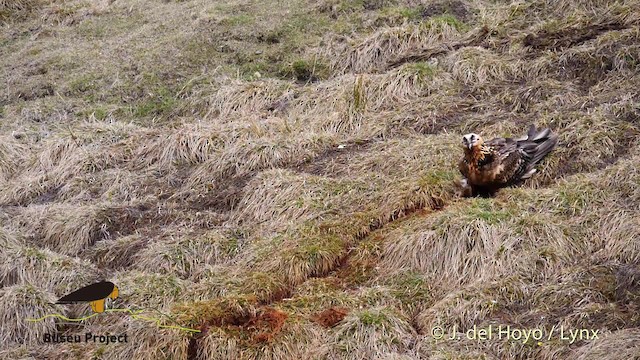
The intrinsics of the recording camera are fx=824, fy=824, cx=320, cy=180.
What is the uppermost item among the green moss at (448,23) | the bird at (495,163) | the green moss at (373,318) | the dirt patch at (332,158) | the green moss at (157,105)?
the green moss at (448,23)

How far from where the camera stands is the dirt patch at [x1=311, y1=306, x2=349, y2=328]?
678 cm

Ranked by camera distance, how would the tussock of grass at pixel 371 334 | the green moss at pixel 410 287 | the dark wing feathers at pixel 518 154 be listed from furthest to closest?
the dark wing feathers at pixel 518 154 < the green moss at pixel 410 287 < the tussock of grass at pixel 371 334

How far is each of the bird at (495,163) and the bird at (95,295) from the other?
3.53 meters

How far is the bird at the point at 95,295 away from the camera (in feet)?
24.6

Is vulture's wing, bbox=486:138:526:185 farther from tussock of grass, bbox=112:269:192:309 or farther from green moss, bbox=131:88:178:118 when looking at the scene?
green moss, bbox=131:88:178:118

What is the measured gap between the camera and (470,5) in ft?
40.4

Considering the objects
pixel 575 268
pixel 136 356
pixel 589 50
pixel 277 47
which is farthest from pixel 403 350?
pixel 277 47

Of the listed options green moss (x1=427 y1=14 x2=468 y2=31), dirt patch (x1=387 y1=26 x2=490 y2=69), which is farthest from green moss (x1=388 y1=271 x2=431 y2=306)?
green moss (x1=427 y1=14 x2=468 y2=31)

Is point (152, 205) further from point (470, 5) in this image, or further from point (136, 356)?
point (470, 5)

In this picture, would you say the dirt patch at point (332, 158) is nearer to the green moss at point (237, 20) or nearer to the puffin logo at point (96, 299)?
the puffin logo at point (96, 299)

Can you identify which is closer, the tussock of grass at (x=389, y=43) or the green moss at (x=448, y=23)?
the tussock of grass at (x=389, y=43)

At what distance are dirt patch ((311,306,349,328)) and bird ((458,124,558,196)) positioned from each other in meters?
2.09

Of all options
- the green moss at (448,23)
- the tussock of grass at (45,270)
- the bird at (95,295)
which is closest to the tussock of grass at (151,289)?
the bird at (95,295)

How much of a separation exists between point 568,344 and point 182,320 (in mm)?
3078
